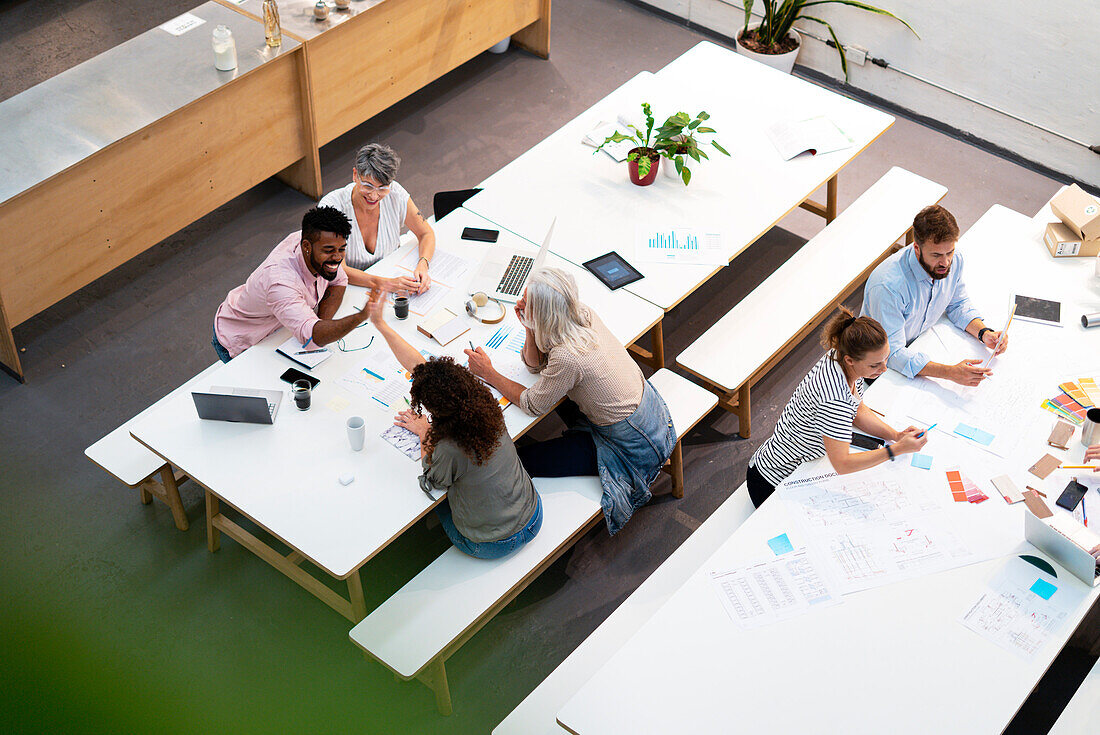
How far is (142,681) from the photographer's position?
1.49 ft

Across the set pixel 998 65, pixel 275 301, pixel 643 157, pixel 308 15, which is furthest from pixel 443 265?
pixel 998 65

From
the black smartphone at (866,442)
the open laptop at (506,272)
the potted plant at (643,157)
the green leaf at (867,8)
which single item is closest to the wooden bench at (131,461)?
the open laptop at (506,272)

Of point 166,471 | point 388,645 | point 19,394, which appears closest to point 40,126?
point 19,394

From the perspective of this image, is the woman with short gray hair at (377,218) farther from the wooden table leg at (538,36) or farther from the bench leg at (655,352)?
the wooden table leg at (538,36)

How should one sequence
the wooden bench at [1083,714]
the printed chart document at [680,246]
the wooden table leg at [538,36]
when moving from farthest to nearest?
the wooden table leg at [538,36] < the printed chart document at [680,246] < the wooden bench at [1083,714]

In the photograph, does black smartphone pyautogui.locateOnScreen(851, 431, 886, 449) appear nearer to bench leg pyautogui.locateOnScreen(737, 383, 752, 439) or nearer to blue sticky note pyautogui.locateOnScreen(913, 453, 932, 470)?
blue sticky note pyautogui.locateOnScreen(913, 453, 932, 470)

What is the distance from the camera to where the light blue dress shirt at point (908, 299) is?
3779mm

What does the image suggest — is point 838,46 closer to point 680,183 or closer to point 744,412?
point 680,183

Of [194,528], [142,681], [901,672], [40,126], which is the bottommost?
[194,528]

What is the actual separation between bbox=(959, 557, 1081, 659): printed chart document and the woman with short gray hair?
7.55 ft

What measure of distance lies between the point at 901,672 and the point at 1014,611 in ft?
1.41

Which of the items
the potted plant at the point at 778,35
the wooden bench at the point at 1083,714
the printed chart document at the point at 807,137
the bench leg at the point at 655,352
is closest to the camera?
the wooden bench at the point at 1083,714

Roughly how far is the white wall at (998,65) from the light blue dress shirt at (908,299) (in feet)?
7.97

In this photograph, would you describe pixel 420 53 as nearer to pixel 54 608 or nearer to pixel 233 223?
pixel 233 223
